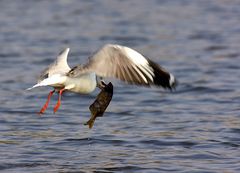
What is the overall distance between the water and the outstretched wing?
947mm

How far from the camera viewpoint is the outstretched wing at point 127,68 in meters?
7.74

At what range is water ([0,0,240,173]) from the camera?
27.8ft

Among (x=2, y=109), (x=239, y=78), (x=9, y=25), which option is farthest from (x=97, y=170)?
(x=9, y=25)

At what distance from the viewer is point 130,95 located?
12078 millimetres

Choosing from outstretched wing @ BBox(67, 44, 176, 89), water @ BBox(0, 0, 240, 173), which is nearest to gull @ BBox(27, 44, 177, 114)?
outstretched wing @ BBox(67, 44, 176, 89)

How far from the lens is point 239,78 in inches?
505

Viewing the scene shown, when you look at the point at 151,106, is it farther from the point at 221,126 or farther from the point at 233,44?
the point at 233,44

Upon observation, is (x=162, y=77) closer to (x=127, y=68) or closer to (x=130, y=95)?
(x=127, y=68)

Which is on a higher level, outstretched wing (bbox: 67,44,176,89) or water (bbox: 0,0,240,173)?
outstretched wing (bbox: 67,44,176,89)

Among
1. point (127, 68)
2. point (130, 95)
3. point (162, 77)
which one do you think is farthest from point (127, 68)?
point (130, 95)

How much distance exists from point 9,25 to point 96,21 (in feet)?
6.46

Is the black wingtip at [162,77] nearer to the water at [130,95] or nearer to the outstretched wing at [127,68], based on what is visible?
the outstretched wing at [127,68]

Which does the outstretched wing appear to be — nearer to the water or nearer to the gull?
the gull

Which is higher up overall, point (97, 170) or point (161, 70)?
point (161, 70)
